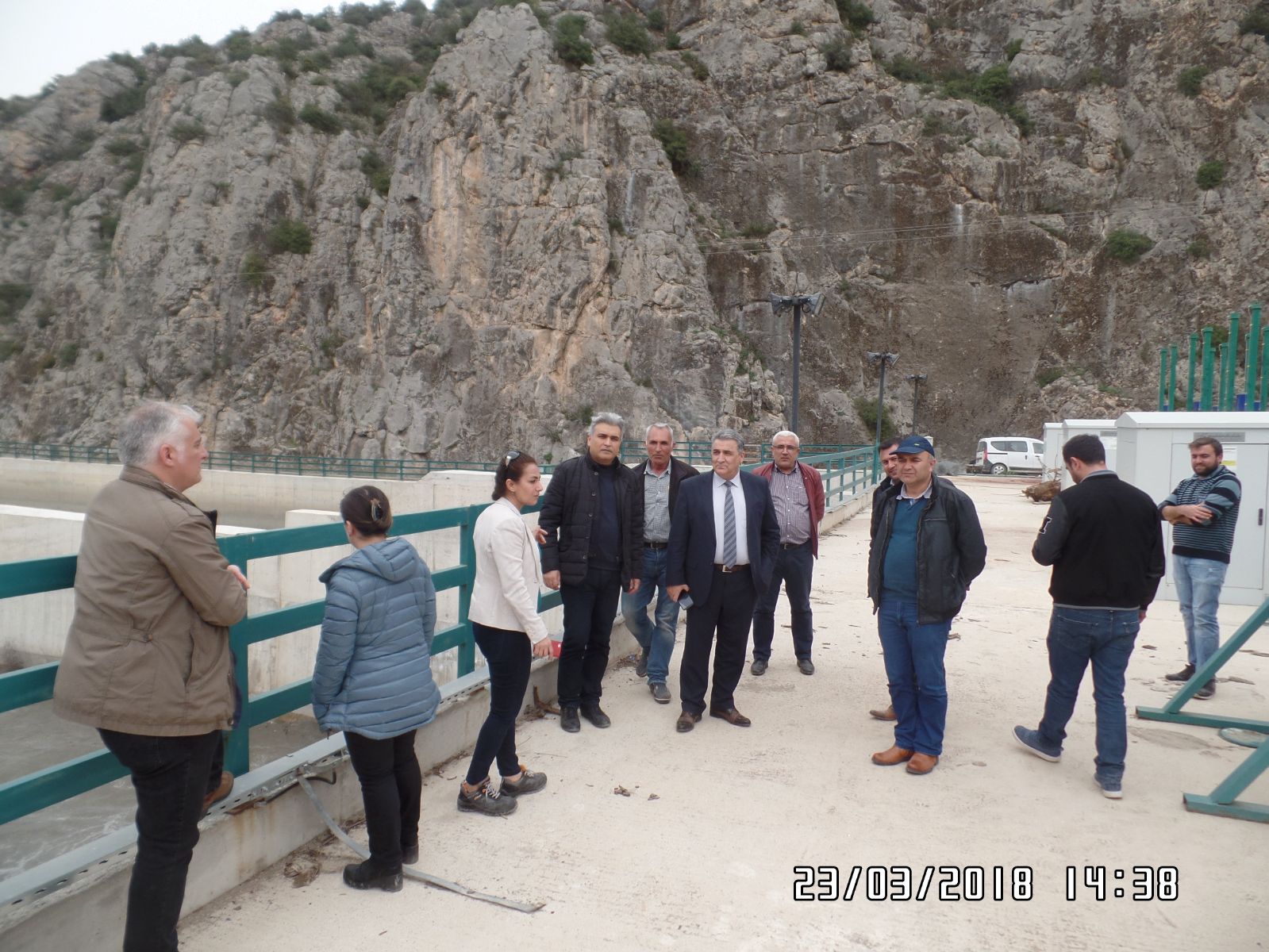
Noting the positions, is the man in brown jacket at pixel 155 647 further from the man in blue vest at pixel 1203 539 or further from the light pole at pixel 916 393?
the light pole at pixel 916 393

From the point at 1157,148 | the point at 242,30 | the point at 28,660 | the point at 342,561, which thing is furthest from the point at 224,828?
the point at 242,30

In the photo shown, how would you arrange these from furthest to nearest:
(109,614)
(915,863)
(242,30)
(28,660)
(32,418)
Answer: (242,30), (32,418), (28,660), (915,863), (109,614)

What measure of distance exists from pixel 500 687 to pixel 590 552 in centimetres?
126

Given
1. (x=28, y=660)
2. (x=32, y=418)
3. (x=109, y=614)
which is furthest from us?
(x=32, y=418)

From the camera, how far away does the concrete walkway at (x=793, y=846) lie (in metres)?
2.78

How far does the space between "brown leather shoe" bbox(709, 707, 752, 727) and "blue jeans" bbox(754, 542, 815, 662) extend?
1.11 metres

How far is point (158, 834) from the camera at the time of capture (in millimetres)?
2271

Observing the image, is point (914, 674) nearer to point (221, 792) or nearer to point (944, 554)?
point (944, 554)

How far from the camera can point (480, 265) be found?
39719 mm

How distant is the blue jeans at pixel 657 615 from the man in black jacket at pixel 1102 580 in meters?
2.34

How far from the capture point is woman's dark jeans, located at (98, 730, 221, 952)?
2.23m

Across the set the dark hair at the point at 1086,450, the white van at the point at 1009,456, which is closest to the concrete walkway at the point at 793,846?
the dark hair at the point at 1086,450

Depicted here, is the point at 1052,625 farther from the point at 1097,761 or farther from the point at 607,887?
the point at 607,887

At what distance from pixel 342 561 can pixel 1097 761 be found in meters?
3.82
